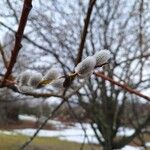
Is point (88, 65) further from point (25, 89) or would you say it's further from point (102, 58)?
point (25, 89)

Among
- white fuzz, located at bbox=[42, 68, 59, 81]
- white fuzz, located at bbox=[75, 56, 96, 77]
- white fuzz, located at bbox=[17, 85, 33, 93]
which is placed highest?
white fuzz, located at bbox=[42, 68, 59, 81]

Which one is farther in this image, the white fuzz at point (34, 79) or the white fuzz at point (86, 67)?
the white fuzz at point (34, 79)

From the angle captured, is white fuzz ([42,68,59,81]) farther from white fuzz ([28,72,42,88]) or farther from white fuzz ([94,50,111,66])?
white fuzz ([94,50,111,66])

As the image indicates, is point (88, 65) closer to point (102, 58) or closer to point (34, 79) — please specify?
point (102, 58)

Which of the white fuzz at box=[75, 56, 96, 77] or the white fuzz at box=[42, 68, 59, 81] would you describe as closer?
the white fuzz at box=[75, 56, 96, 77]

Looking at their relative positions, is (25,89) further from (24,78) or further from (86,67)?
(86,67)

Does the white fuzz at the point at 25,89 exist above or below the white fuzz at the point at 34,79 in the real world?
below

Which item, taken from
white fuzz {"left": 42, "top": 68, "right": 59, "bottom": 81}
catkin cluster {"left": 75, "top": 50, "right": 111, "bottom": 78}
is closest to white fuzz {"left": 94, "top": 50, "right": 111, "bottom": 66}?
catkin cluster {"left": 75, "top": 50, "right": 111, "bottom": 78}

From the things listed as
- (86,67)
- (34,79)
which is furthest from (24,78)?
(86,67)

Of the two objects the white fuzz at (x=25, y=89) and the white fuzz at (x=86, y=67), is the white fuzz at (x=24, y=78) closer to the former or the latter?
the white fuzz at (x=25, y=89)

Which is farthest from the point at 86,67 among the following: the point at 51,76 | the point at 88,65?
the point at 51,76

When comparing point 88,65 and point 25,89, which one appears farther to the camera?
point 25,89

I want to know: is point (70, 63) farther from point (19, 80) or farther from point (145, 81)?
point (19, 80)

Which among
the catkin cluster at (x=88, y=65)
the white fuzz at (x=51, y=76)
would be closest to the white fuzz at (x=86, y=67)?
the catkin cluster at (x=88, y=65)
